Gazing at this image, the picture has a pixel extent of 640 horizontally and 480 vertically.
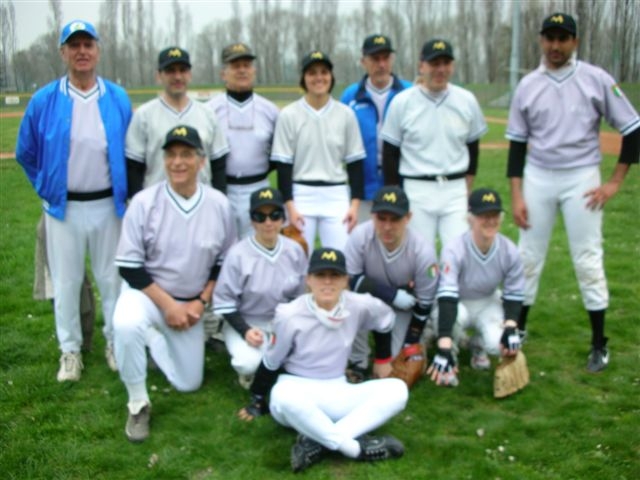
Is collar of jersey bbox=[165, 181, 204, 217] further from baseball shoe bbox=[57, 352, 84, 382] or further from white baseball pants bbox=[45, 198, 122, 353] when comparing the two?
baseball shoe bbox=[57, 352, 84, 382]

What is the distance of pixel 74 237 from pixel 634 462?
3647mm

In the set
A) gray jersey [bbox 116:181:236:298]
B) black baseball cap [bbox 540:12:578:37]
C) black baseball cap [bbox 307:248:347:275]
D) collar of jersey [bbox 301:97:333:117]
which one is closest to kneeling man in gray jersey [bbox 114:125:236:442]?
gray jersey [bbox 116:181:236:298]

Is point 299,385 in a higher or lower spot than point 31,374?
higher

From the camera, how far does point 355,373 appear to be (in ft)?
15.4

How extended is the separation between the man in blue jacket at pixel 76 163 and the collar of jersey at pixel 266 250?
0.92 metres

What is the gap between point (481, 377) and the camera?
15.7 feet

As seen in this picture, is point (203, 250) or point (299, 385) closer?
point (299, 385)

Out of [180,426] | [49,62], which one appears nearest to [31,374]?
[180,426]

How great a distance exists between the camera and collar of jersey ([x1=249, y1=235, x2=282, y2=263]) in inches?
177

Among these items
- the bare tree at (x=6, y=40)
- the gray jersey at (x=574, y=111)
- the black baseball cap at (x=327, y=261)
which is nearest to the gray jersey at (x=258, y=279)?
the black baseball cap at (x=327, y=261)

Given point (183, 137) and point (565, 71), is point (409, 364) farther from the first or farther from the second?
point (565, 71)

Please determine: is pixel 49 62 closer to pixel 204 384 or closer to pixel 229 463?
pixel 204 384

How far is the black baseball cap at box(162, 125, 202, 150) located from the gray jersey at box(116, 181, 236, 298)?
32 centimetres

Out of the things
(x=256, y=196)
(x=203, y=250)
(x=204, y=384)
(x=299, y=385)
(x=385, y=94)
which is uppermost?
(x=385, y=94)
